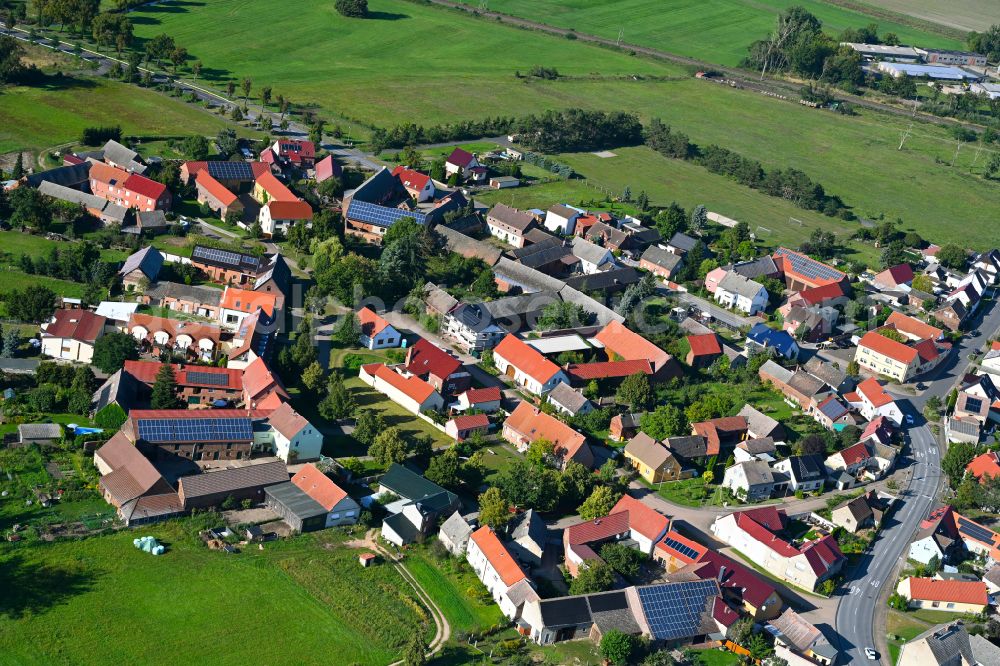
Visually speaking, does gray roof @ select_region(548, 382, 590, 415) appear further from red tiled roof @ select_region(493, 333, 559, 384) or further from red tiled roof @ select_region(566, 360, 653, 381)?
red tiled roof @ select_region(566, 360, 653, 381)

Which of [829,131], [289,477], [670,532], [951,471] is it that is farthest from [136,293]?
[829,131]

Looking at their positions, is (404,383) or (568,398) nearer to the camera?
(404,383)

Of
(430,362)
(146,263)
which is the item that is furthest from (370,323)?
(146,263)

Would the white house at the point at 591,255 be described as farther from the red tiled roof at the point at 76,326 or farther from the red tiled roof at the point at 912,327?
the red tiled roof at the point at 76,326

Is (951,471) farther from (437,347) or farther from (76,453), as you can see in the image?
(76,453)

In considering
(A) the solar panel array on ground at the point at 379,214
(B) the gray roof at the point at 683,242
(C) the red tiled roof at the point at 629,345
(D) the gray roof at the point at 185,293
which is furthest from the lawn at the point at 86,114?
(C) the red tiled roof at the point at 629,345

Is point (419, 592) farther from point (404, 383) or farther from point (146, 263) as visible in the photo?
point (146, 263)
